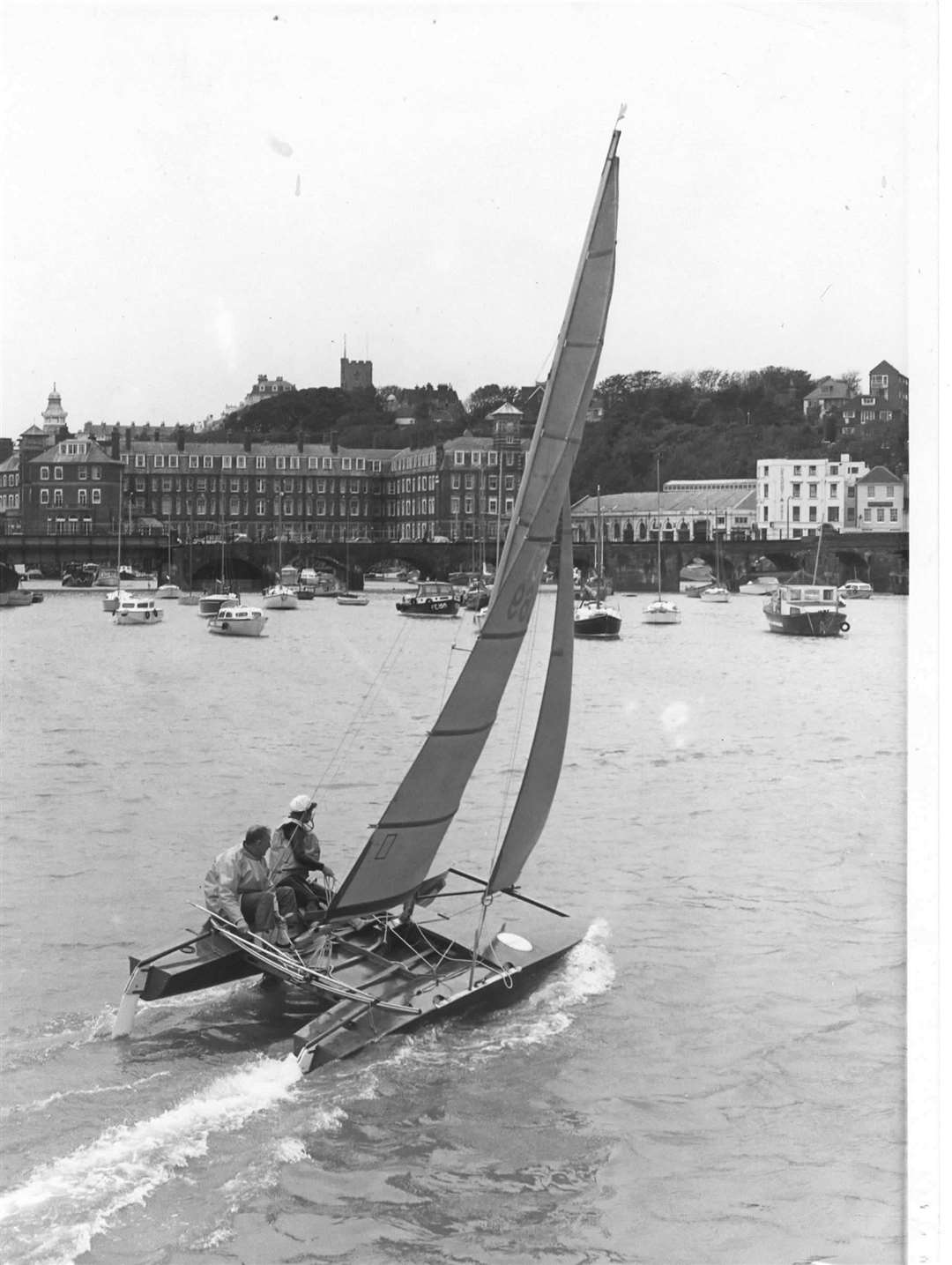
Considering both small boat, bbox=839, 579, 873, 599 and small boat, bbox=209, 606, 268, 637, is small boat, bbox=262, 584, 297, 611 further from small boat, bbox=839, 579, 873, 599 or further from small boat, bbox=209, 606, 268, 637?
small boat, bbox=839, 579, 873, 599

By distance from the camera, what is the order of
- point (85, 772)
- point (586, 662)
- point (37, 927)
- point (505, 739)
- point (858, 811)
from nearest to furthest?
point (37, 927) < point (858, 811) < point (85, 772) < point (505, 739) < point (586, 662)

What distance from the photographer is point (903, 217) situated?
697 centimetres

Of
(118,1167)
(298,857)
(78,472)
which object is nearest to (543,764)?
(298,857)

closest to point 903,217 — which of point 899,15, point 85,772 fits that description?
point 899,15

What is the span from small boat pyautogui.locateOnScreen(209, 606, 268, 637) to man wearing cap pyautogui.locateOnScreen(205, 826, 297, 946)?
41.2 meters

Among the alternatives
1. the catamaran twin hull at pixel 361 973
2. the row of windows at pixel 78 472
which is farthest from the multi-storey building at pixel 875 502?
the row of windows at pixel 78 472

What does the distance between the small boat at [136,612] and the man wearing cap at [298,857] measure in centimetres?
4504

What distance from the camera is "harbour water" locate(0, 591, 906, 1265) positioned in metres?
7.17

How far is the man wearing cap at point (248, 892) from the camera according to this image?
919cm

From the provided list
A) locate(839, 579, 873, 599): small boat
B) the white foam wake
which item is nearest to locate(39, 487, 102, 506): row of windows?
locate(839, 579, 873, 599): small boat

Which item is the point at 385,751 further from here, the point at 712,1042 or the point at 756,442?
the point at 756,442

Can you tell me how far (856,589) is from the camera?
2458 inches

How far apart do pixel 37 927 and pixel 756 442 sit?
75745mm

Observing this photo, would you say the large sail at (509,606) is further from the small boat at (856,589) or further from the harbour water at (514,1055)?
the small boat at (856,589)
